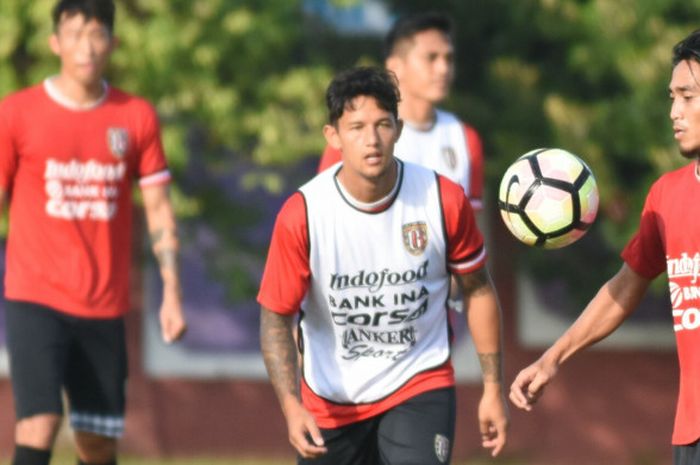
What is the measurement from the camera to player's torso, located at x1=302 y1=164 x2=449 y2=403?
6504mm

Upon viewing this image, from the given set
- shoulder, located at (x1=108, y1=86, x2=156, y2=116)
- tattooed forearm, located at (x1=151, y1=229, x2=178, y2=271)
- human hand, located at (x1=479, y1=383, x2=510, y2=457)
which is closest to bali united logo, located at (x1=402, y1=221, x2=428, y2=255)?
human hand, located at (x1=479, y1=383, x2=510, y2=457)

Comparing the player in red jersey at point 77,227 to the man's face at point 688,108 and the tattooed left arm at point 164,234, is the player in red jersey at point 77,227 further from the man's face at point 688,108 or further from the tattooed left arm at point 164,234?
the man's face at point 688,108

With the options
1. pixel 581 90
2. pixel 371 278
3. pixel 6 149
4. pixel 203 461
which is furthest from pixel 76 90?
pixel 203 461

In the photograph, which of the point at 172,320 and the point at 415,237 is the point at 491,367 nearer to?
the point at 415,237

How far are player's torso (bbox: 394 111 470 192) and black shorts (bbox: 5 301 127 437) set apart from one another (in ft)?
→ 5.45

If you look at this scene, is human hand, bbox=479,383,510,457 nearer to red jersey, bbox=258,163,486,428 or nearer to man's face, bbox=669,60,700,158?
red jersey, bbox=258,163,486,428

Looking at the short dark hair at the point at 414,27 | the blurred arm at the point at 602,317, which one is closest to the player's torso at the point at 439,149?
the short dark hair at the point at 414,27

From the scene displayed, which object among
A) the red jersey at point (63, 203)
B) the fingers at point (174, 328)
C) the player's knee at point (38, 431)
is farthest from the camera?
the fingers at point (174, 328)

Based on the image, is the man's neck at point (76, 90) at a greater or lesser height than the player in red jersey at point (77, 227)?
greater

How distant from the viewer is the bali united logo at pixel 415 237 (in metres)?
6.52

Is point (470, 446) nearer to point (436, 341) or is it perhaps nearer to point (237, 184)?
point (237, 184)

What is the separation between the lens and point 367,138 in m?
6.43

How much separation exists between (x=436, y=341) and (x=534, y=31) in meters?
6.59

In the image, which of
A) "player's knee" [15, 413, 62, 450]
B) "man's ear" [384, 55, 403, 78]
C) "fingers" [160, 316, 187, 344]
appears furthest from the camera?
"man's ear" [384, 55, 403, 78]
